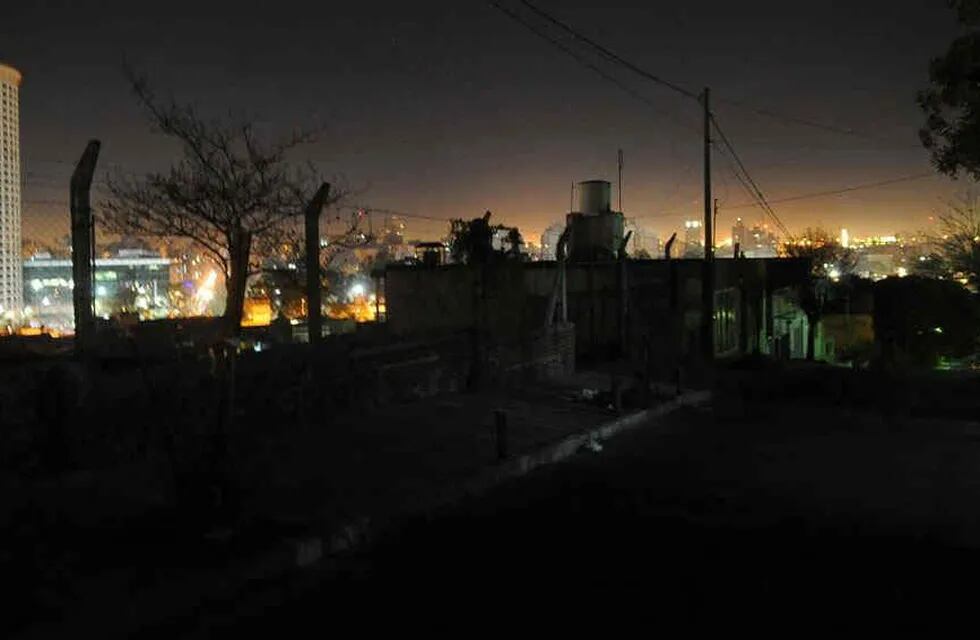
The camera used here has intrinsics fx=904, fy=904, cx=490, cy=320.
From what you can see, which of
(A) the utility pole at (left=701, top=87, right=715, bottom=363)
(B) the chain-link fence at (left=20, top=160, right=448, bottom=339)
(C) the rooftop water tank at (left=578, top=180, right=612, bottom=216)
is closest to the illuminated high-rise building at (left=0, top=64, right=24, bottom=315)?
(B) the chain-link fence at (left=20, top=160, right=448, bottom=339)

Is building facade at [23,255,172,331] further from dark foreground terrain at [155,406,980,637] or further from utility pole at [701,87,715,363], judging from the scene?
utility pole at [701,87,715,363]

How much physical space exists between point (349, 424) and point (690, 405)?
7.08 metres

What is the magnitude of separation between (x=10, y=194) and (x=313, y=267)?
205 inches

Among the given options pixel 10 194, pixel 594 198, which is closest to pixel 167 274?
pixel 10 194

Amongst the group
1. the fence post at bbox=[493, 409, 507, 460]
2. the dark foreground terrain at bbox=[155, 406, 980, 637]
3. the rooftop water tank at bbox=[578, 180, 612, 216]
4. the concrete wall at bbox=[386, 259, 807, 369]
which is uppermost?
the rooftop water tank at bbox=[578, 180, 612, 216]

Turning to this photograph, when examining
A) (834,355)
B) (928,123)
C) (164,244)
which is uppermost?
(928,123)

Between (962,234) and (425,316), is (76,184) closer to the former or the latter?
(425,316)

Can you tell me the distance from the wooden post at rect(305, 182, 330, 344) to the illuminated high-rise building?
13.8 feet

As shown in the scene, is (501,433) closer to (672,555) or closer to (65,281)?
(672,555)

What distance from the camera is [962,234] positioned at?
101ft

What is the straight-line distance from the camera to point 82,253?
9172mm

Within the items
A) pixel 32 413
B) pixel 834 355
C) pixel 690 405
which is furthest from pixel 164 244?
pixel 834 355

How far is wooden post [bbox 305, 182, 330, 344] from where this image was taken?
11641mm

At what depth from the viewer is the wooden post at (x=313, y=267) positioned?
11.6 metres
